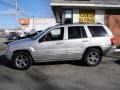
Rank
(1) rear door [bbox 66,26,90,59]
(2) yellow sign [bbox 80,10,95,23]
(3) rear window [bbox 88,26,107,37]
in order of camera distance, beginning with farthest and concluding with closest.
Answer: (2) yellow sign [bbox 80,10,95,23] → (3) rear window [bbox 88,26,107,37] → (1) rear door [bbox 66,26,90,59]

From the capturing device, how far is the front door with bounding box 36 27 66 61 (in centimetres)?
1253

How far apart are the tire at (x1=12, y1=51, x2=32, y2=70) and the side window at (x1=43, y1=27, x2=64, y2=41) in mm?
1005

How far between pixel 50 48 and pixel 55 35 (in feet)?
2.27

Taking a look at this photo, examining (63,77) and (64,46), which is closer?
(63,77)

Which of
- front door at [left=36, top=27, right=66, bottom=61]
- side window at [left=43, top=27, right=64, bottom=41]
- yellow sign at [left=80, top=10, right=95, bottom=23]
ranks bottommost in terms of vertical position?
front door at [left=36, top=27, right=66, bottom=61]

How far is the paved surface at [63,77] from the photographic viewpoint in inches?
361

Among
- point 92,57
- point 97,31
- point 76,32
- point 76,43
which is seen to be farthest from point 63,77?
point 97,31

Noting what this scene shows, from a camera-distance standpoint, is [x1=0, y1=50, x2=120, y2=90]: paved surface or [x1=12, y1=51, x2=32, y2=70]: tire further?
[x1=12, y1=51, x2=32, y2=70]: tire

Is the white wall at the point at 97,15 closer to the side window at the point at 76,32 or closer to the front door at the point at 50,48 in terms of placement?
the side window at the point at 76,32

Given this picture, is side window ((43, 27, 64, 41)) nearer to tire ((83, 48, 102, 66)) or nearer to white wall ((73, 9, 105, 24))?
tire ((83, 48, 102, 66))

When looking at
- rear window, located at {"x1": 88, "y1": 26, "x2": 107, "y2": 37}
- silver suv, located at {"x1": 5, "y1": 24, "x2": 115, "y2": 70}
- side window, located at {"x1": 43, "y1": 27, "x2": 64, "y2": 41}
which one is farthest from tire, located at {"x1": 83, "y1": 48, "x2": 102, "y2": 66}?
side window, located at {"x1": 43, "y1": 27, "x2": 64, "y2": 41}

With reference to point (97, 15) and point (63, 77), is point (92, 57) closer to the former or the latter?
point (63, 77)

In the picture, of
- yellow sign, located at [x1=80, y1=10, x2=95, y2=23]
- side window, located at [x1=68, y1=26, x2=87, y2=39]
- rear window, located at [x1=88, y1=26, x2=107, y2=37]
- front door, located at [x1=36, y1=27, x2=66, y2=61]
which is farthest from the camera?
yellow sign, located at [x1=80, y1=10, x2=95, y2=23]

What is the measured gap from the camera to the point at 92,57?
13.0 m
